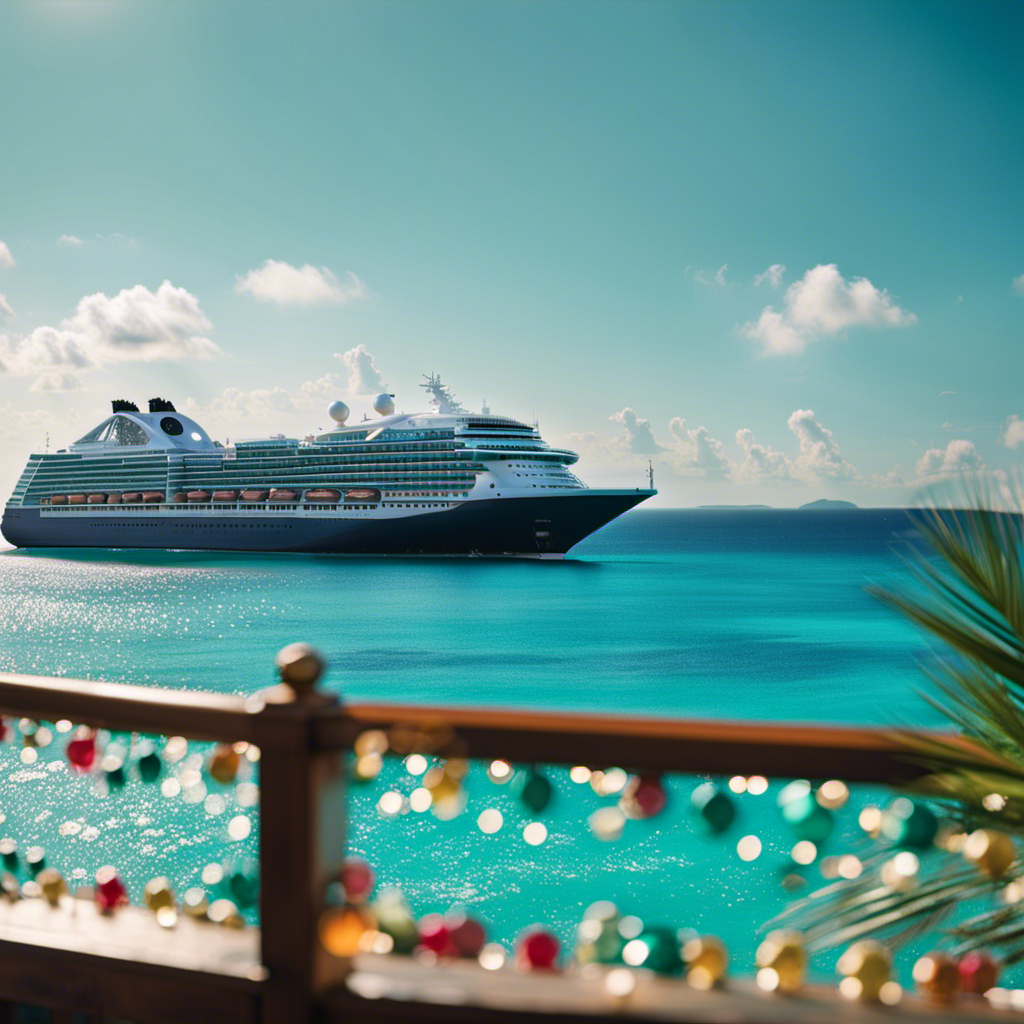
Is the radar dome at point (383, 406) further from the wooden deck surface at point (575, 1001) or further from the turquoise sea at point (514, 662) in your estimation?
the wooden deck surface at point (575, 1001)

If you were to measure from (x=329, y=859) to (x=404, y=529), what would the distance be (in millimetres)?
41558

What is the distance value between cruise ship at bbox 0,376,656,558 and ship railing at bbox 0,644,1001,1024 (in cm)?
3846

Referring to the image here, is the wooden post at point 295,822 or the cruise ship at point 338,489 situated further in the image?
the cruise ship at point 338,489

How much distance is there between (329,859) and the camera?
1.47 metres

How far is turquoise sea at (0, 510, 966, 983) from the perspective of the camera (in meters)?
8.49

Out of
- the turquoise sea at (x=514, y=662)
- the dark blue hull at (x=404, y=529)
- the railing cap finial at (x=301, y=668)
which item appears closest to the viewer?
the railing cap finial at (x=301, y=668)

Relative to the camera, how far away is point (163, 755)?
1725mm

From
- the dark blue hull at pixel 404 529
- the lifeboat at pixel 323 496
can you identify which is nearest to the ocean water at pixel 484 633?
the dark blue hull at pixel 404 529

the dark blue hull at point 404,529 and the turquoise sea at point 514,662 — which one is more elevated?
the dark blue hull at point 404,529

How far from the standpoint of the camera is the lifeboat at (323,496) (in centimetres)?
4475

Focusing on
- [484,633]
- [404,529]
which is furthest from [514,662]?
[404,529]

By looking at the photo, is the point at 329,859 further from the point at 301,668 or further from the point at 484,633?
the point at 484,633

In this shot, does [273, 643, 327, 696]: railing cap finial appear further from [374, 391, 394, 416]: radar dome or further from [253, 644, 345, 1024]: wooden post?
[374, 391, 394, 416]: radar dome

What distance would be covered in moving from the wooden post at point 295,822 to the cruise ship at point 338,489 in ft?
127
